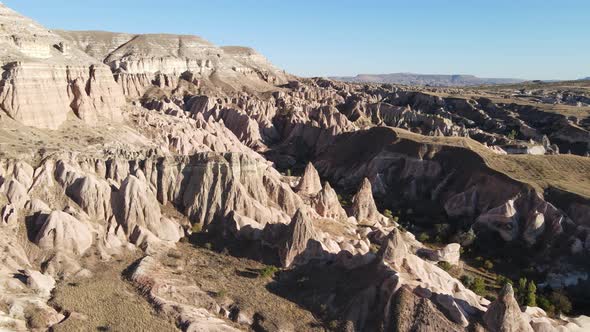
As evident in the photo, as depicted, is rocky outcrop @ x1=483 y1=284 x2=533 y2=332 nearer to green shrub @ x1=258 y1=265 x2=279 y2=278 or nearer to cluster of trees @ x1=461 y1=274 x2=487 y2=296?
cluster of trees @ x1=461 y1=274 x2=487 y2=296

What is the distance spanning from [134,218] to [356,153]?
43539mm

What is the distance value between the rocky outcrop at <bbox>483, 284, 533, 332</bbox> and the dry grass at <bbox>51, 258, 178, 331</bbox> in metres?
16.6

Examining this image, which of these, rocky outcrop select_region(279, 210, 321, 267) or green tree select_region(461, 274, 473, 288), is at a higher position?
rocky outcrop select_region(279, 210, 321, 267)

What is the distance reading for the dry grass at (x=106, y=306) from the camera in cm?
2283

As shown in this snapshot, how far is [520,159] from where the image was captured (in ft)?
177

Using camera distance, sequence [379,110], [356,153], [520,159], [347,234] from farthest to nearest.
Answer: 1. [379,110]
2. [356,153]
3. [520,159]
4. [347,234]

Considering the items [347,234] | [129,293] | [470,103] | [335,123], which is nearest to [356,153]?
[335,123]

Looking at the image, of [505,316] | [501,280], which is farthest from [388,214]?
[505,316]

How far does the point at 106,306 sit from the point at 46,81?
29762 mm

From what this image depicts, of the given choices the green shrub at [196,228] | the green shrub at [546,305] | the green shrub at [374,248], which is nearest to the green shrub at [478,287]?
the green shrub at [546,305]

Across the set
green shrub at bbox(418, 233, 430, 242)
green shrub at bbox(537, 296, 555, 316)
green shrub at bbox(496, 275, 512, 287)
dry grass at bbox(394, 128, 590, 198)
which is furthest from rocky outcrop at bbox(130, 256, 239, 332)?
dry grass at bbox(394, 128, 590, 198)

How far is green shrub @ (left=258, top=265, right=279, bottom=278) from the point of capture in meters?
28.8

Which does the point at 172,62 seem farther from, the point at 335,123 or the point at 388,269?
the point at 388,269

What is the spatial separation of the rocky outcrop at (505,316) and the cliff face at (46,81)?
39.3 meters
